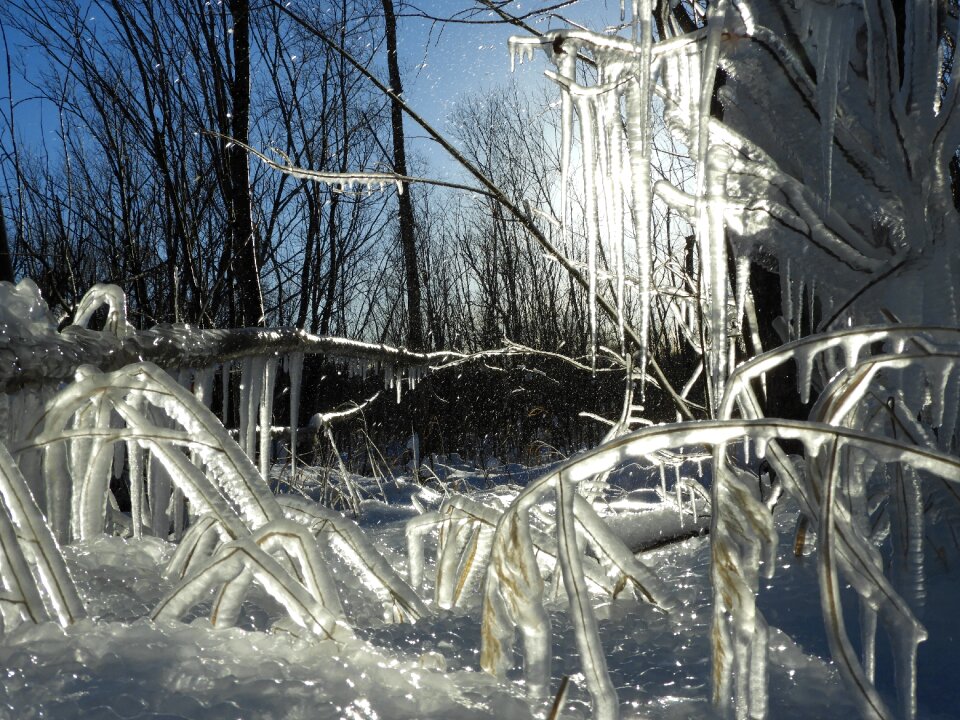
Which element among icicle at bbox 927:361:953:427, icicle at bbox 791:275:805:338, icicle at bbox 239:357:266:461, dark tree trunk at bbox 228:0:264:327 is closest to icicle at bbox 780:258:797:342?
icicle at bbox 791:275:805:338

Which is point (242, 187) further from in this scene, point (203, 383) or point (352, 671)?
point (352, 671)

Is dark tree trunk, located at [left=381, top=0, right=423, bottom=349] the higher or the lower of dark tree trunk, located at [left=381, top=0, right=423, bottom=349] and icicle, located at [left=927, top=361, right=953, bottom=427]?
the higher

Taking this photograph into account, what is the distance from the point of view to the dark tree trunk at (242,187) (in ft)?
17.5

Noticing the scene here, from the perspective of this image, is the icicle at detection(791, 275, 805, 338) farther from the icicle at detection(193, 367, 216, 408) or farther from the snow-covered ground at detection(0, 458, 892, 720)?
the icicle at detection(193, 367, 216, 408)

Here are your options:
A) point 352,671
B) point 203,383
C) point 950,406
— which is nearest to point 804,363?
point 950,406

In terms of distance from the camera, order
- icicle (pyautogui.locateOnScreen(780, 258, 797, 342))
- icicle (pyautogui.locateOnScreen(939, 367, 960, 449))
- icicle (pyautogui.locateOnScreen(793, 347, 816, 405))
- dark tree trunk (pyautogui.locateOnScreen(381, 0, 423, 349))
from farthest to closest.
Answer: dark tree trunk (pyautogui.locateOnScreen(381, 0, 423, 349))
icicle (pyautogui.locateOnScreen(780, 258, 797, 342))
icicle (pyautogui.locateOnScreen(939, 367, 960, 449))
icicle (pyautogui.locateOnScreen(793, 347, 816, 405))

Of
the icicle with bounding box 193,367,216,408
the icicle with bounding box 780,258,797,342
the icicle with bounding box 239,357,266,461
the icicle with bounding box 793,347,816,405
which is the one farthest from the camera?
the icicle with bounding box 239,357,266,461

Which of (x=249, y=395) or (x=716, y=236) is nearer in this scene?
(x=716, y=236)

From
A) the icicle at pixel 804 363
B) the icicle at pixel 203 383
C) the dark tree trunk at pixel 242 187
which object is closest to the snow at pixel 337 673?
the icicle at pixel 804 363

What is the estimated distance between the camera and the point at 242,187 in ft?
17.9

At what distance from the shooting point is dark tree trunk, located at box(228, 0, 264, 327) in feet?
17.5

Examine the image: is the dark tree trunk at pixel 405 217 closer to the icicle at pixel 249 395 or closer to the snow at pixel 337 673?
the icicle at pixel 249 395

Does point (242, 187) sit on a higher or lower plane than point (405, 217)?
lower

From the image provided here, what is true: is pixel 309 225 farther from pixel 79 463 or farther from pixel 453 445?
pixel 79 463
